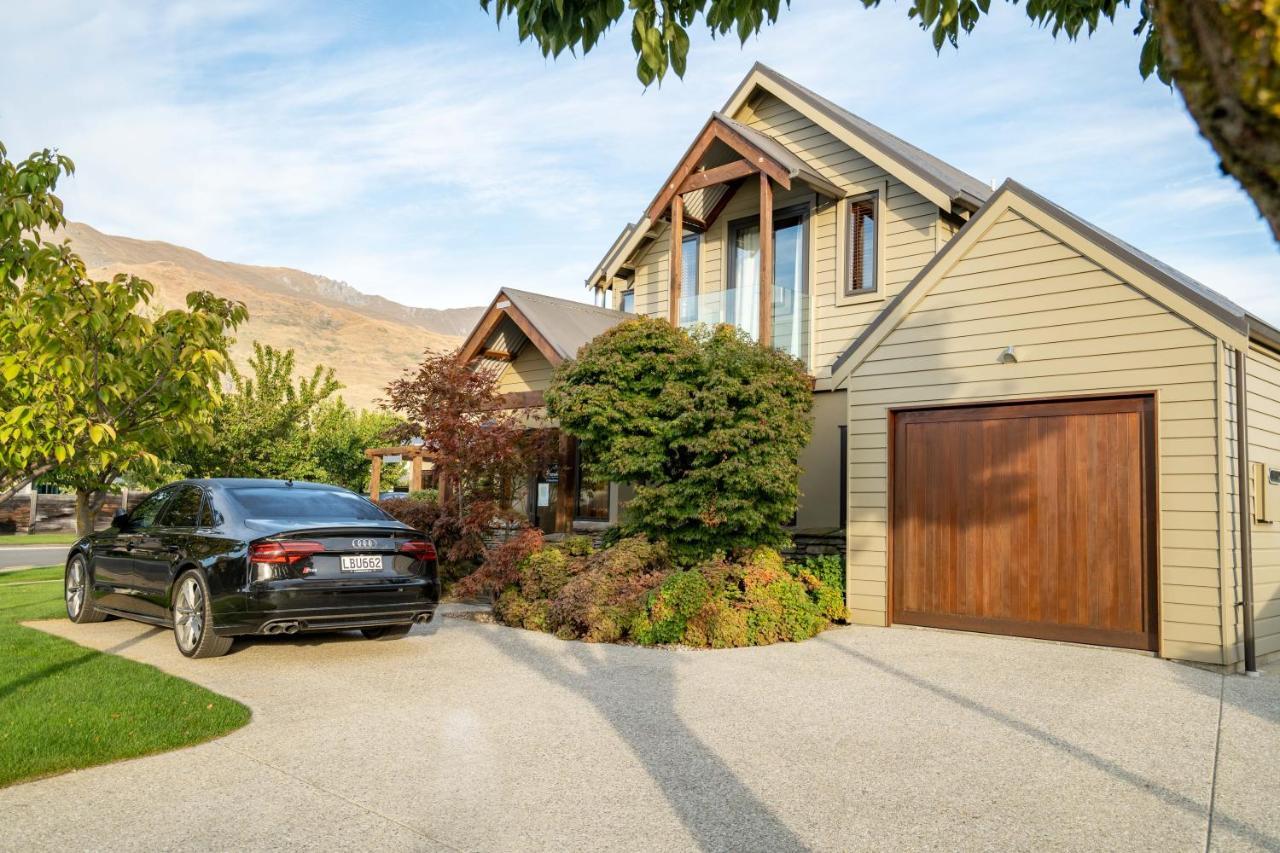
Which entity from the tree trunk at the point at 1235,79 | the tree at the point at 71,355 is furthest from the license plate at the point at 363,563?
the tree trunk at the point at 1235,79

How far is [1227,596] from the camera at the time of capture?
8.38 metres

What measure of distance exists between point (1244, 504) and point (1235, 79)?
870cm

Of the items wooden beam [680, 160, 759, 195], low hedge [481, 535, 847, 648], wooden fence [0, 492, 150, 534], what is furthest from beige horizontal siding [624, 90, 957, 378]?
wooden fence [0, 492, 150, 534]

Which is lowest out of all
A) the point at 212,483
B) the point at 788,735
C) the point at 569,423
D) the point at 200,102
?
the point at 788,735

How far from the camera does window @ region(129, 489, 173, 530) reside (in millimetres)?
9344

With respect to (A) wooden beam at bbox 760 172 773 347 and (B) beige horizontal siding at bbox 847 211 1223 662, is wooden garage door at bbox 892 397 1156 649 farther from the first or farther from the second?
(A) wooden beam at bbox 760 172 773 347

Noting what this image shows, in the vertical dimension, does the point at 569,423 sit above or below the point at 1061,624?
above

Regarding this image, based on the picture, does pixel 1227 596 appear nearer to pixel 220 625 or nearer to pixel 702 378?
pixel 702 378

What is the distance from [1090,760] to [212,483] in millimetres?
7628

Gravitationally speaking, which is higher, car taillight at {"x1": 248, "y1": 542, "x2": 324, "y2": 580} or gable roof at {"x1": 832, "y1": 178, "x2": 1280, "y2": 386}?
gable roof at {"x1": 832, "y1": 178, "x2": 1280, "y2": 386}

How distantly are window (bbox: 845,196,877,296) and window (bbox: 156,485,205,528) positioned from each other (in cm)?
945

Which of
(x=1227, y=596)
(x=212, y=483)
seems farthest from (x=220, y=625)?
(x=1227, y=596)

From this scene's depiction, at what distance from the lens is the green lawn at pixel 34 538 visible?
28.8 m

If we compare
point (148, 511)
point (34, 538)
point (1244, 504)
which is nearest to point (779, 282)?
point (1244, 504)
